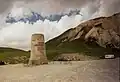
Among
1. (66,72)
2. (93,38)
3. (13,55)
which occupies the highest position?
(93,38)

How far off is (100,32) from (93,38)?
8 centimetres

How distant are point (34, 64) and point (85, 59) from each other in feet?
1.34

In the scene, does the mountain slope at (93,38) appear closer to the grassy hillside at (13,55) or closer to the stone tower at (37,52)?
the stone tower at (37,52)

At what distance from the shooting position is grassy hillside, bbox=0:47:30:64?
6.38ft

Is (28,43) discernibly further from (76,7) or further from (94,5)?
(94,5)

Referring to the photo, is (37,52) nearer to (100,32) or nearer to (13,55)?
(13,55)

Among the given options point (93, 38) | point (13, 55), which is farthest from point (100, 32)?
point (13, 55)

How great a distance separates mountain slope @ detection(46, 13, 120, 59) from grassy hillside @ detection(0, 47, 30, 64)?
209 millimetres

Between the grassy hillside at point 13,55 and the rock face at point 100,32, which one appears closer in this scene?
the grassy hillside at point 13,55

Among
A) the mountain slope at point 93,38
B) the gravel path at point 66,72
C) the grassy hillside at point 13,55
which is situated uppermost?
the mountain slope at point 93,38

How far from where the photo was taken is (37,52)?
198 cm

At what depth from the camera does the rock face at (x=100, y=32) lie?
81.2 inches

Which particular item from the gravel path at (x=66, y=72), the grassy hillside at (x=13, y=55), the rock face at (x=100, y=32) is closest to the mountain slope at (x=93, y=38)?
the rock face at (x=100, y=32)

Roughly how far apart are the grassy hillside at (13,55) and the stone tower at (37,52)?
47 millimetres
